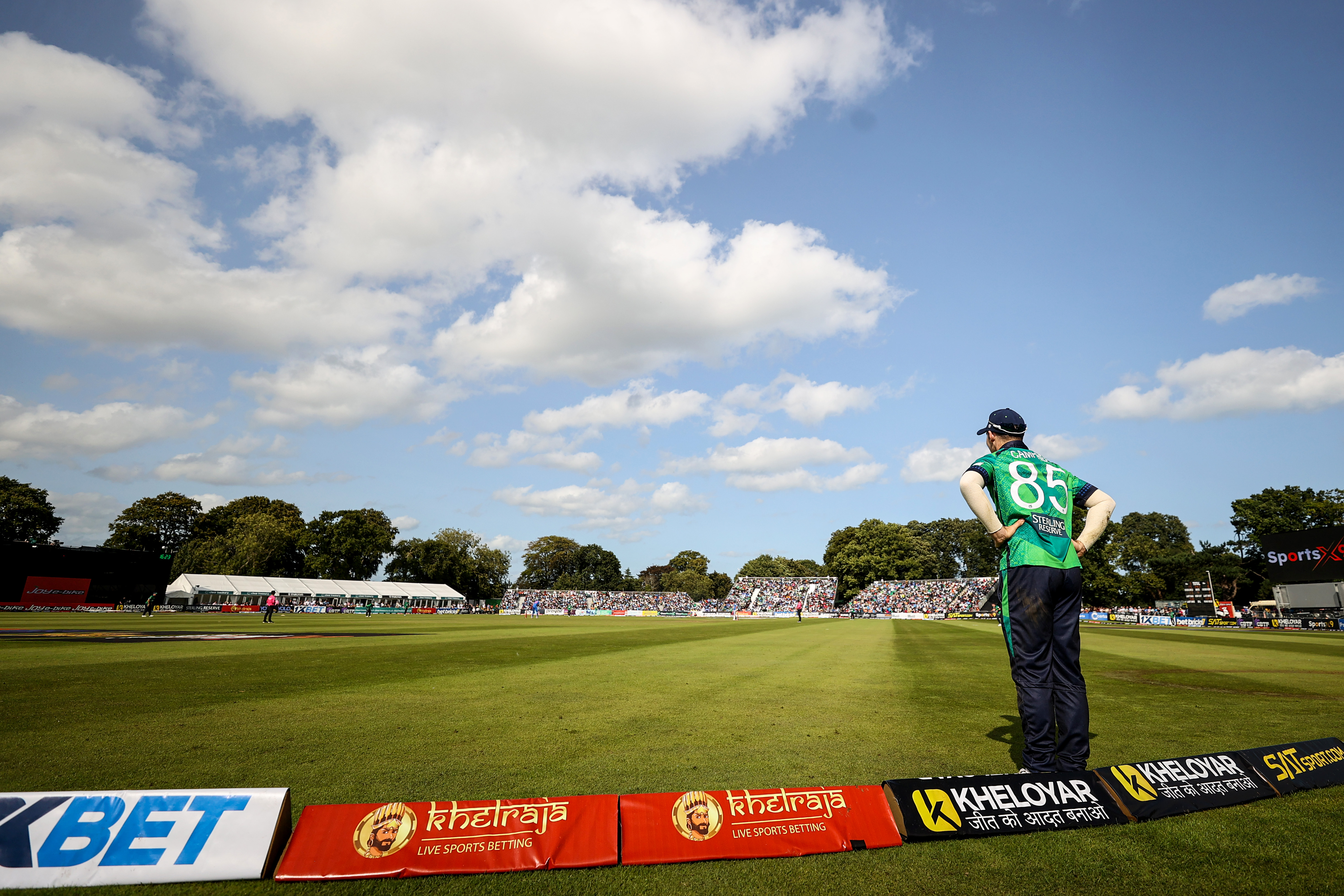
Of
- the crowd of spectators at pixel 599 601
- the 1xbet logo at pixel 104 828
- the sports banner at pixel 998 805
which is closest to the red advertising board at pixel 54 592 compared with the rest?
the crowd of spectators at pixel 599 601

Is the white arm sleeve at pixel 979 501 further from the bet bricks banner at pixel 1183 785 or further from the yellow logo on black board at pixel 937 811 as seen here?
the yellow logo on black board at pixel 937 811

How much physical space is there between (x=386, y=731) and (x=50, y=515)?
99.9 m

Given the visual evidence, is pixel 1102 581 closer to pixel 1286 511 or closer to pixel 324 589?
pixel 1286 511

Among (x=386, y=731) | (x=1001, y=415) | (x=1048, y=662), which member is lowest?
(x=386, y=731)

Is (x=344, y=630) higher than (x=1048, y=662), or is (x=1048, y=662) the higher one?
(x=1048, y=662)

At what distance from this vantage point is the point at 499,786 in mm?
4047

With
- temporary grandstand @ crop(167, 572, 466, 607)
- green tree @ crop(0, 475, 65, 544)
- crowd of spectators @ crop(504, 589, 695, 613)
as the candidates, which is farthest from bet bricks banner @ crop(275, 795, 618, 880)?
green tree @ crop(0, 475, 65, 544)

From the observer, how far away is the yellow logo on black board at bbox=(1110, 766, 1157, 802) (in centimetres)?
355

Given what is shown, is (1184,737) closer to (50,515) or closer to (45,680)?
(45,680)

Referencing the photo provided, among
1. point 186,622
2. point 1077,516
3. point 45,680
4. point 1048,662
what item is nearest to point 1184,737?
point 1048,662

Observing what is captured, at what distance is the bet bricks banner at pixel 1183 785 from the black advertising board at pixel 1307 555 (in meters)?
58.9

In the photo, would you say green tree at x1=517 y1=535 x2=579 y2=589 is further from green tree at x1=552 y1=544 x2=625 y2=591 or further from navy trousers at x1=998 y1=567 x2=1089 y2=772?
navy trousers at x1=998 y1=567 x2=1089 y2=772

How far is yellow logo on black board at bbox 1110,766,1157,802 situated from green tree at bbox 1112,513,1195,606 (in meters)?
78.1

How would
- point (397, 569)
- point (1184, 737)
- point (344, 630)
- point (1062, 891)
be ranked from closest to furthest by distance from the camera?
1. point (1062, 891)
2. point (1184, 737)
3. point (344, 630)
4. point (397, 569)
